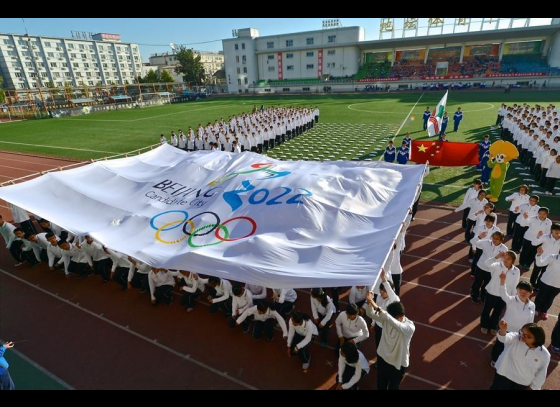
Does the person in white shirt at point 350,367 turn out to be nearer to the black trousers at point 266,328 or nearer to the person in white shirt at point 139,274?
the black trousers at point 266,328

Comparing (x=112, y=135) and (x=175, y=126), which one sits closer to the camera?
(x=112, y=135)

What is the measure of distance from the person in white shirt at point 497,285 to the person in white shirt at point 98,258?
789cm

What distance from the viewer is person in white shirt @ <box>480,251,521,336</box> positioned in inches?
190

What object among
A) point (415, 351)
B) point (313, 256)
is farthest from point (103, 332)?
point (415, 351)

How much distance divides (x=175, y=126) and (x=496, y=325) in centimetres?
2861

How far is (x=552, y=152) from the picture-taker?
412 inches

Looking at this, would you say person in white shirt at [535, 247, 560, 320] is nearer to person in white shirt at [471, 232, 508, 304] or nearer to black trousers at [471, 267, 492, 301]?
person in white shirt at [471, 232, 508, 304]

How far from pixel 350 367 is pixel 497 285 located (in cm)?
279

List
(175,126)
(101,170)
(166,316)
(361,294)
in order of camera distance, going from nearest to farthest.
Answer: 1. (361,294)
2. (166,316)
3. (101,170)
4. (175,126)

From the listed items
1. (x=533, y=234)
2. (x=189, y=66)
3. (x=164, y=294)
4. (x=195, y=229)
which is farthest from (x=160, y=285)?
(x=189, y=66)

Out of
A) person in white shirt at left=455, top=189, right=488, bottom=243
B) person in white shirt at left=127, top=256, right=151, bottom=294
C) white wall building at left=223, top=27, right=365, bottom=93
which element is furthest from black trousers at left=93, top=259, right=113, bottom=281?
white wall building at left=223, top=27, right=365, bottom=93

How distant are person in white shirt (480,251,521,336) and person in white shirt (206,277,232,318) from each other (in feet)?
15.2

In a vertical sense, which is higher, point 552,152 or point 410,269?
point 552,152

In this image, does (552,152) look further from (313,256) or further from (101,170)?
(101,170)
